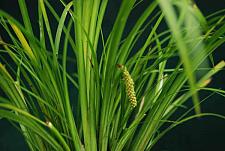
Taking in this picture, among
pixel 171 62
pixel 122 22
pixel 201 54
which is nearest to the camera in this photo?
pixel 122 22

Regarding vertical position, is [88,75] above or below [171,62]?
above

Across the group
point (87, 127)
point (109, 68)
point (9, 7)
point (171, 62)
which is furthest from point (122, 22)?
point (9, 7)

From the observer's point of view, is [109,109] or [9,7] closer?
[109,109]

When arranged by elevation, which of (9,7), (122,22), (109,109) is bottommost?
(109,109)

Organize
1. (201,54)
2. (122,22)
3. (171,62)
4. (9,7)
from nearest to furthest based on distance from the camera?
(122,22)
(201,54)
(171,62)
(9,7)

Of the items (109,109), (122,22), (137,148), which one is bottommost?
(137,148)

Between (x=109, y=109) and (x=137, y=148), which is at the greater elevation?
(x=109, y=109)

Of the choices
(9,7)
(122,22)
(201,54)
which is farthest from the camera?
(9,7)

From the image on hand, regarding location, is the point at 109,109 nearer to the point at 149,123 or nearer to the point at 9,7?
the point at 149,123

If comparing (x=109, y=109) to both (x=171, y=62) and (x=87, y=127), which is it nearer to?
(x=87, y=127)
